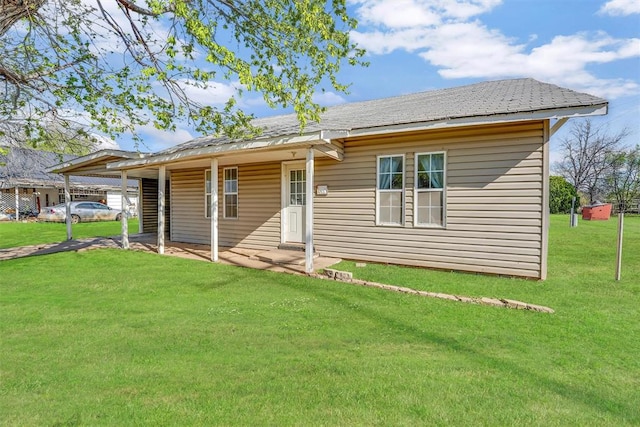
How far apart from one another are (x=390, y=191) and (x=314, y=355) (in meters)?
4.83

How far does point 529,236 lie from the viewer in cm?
591

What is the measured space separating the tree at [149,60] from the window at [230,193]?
3.96 m

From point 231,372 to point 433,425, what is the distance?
5.17ft

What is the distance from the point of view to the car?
1964 centimetres

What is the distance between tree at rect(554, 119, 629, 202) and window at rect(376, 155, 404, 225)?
1340 inches

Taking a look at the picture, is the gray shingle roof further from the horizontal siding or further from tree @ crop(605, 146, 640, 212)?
tree @ crop(605, 146, 640, 212)

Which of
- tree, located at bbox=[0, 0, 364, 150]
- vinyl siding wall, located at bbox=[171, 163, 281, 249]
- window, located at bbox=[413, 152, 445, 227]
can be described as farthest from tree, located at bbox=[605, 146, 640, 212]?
tree, located at bbox=[0, 0, 364, 150]

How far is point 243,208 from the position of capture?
9.58 m

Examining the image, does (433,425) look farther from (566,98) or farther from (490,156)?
(566,98)

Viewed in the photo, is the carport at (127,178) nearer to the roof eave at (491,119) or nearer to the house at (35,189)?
the roof eave at (491,119)

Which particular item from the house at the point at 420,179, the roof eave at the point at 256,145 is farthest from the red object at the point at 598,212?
the roof eave at the point at 256,145

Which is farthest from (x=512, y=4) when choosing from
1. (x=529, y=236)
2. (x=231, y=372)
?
(x=231, y=372)

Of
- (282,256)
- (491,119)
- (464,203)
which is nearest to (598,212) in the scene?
(464,203)

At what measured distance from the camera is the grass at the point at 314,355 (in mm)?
2213
